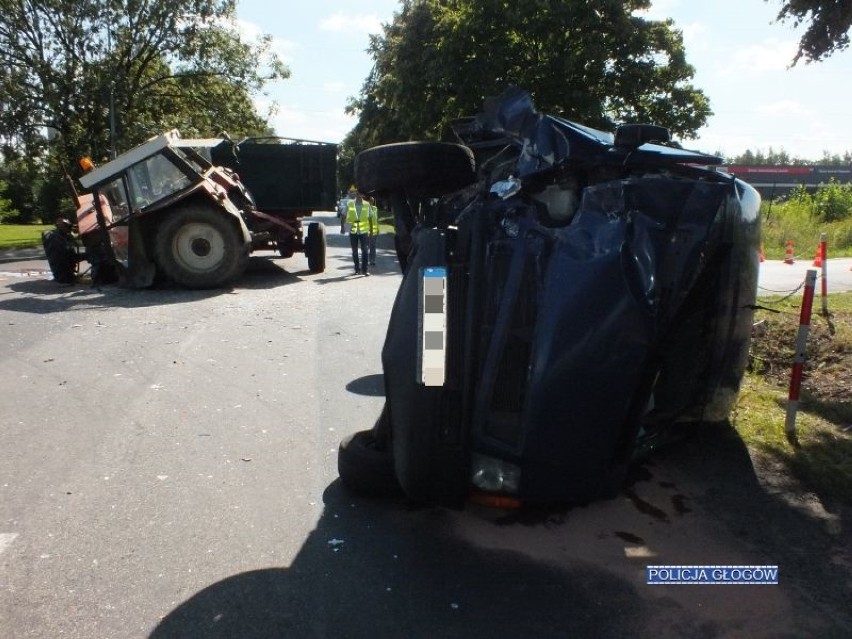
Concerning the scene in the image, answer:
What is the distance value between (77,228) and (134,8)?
54.2ft

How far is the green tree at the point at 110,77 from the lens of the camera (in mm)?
25375

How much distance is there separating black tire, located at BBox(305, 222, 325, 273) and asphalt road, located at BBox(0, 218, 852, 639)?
29.3 feet

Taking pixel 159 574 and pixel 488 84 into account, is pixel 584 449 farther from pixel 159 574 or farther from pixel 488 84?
pixel 488 84

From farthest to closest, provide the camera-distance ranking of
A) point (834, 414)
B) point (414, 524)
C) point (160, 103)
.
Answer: point (160, 103)
point (834, 414)
point (414, 524)

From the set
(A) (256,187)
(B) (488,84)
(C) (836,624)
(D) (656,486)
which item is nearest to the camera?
(C) (836,624)

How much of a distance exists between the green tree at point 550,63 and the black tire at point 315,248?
10.2 m

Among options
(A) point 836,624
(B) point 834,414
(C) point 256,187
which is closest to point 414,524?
(A) point 836,624

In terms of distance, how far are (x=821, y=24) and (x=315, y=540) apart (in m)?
6.39

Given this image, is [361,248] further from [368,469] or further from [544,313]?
[544,313]

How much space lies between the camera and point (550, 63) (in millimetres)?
23578

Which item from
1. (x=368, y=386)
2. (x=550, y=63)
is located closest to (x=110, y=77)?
(x=550, y=63)

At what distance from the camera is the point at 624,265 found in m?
3.13

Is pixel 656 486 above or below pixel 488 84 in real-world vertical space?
below

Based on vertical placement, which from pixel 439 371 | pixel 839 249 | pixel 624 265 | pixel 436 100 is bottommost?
pixel 839 249
